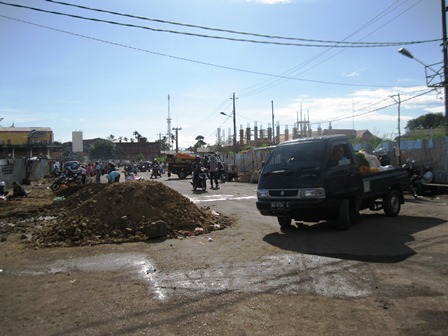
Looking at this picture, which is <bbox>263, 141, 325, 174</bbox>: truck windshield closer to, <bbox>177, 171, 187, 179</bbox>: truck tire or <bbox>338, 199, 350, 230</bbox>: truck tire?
<bbox>338, 199, 350, 230</bbox>: truck tire

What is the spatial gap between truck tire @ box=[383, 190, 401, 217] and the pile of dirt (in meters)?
4.24

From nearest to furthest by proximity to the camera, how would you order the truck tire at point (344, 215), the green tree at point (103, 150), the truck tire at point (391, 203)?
the truck tire at point (344, 215) → the truck tire at point (391, 203) → the green tree at point (103, 150)

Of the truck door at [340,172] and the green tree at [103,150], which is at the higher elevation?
the green tree at [103,150]

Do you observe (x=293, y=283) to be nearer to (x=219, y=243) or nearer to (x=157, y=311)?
(x=157, y=311)

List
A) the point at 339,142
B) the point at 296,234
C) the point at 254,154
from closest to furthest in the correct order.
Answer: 1. the point at 296,234
2. the point at 339,142
3. the point at 254,154

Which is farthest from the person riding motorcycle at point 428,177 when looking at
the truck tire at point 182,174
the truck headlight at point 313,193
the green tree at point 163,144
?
the green tree at point 163,144

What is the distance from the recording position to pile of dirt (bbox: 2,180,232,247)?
824 cm

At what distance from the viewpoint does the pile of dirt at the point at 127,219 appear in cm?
824

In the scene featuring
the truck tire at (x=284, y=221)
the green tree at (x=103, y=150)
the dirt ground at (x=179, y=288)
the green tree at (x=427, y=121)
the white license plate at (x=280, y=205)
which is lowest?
the dirt ground at (x=179, y=288)

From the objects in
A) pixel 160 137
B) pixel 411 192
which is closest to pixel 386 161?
pixel 411 192

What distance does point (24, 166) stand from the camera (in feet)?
93.0

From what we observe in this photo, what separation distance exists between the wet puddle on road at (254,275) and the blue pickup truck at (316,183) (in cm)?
173

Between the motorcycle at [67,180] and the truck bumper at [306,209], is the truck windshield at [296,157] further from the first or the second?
the motorcycle at [67,180]

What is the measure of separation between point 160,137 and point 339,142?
381 feet
